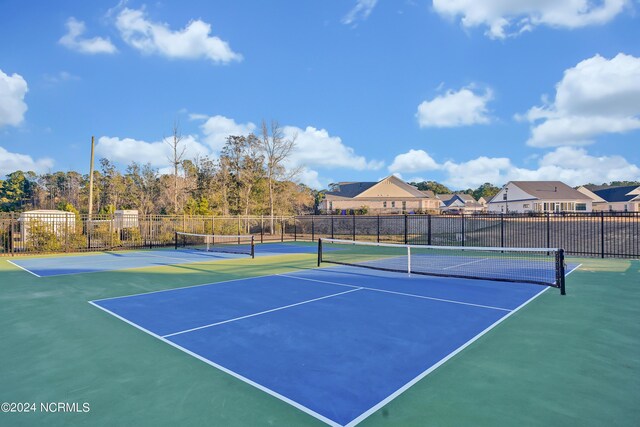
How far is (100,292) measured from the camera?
9.00 m

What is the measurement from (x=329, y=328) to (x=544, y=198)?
5825cm

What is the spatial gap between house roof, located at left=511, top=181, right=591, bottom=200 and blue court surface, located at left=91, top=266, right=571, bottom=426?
53571 millimetres

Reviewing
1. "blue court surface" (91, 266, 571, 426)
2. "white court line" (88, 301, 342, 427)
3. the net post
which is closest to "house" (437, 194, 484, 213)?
the net post

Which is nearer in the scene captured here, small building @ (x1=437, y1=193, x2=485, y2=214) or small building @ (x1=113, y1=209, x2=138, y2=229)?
small building @ (x1=113, y1=209, x2=138, y2=229)

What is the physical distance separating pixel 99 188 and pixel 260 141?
29.1m

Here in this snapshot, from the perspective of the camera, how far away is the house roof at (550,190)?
179 ft

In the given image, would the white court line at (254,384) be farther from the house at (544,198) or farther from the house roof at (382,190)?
the house at (544,198)

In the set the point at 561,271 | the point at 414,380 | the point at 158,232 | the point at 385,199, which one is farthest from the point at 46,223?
the point at 385,199

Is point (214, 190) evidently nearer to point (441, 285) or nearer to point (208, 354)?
point (441, 285)

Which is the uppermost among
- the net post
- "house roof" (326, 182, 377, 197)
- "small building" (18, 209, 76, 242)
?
"house roof" (326, 182, 377, 197)

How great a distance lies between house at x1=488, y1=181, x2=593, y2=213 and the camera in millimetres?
53938

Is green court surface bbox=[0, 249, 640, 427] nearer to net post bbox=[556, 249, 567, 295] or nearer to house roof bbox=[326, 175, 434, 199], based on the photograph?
net post bbox=[556, 249, 567, 295]

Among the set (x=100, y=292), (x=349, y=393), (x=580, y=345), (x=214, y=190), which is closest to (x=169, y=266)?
(x=100, y=292)

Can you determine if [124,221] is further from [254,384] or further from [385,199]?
[385,199]
